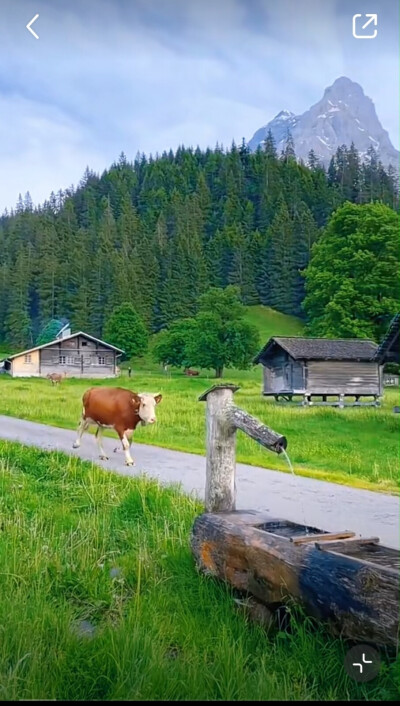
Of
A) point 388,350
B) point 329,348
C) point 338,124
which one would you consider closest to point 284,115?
point 338,124

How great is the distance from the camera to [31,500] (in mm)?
4516

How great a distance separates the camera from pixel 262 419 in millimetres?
7094

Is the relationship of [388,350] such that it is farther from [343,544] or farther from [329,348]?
[343,544]

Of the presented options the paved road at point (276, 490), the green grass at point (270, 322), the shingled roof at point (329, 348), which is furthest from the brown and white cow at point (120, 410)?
the shingled roof at point (329, 348)

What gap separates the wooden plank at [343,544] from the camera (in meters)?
2.39

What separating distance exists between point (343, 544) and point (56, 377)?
429cm

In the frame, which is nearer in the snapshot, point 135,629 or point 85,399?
point 135,629

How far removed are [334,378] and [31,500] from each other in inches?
251

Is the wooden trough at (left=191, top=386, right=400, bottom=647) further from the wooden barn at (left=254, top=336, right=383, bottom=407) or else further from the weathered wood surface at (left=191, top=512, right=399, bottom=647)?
the wooden barn at (left=254, top=336, right=383, bottom=407)

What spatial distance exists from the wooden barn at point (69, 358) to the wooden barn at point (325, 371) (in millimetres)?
2827

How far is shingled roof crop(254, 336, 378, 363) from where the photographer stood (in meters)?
9.00

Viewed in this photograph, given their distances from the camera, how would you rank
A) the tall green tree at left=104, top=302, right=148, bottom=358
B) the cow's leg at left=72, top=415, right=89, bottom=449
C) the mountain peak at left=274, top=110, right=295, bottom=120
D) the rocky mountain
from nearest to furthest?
the rocky mountain → the mountain peak at left=274, top=110, right=295, bottom=120 → the tall green tree at left=104, top=302, right=148, bottom=358 → the cow's leg at left=72, top=415, right=89, bottom=449

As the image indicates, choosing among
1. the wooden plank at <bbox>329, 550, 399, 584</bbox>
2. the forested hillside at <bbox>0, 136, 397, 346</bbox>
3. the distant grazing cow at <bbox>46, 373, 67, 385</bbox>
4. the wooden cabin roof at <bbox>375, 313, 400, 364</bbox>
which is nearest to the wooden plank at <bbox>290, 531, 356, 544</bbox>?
the wooden plank at <bbox>329, 550, 399, 584</bbox>

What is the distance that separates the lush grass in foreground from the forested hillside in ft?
1.91
